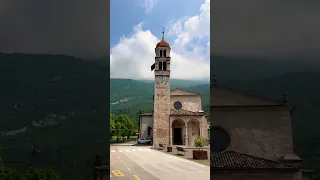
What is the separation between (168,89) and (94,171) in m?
32.7

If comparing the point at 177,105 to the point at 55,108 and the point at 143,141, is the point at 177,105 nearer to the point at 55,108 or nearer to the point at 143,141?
the point at 143,141

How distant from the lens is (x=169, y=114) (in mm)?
39969

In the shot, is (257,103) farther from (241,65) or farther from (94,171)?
(94,171)

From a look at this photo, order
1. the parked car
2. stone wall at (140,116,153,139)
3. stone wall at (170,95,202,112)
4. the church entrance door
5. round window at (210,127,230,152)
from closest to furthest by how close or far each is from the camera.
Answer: round window at (210,127,230,152)
the church entrance door
the parked car
stone wall at (170,95,202,112)
stone wall at (140,116,153,139)

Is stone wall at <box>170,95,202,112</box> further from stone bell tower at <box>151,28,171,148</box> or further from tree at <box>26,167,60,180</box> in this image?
tree at <box>26,167,60,180</box>

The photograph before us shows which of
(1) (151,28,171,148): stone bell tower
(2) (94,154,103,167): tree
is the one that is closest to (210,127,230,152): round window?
(2) (94,154,103,167): tree

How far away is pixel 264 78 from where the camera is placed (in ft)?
31.1

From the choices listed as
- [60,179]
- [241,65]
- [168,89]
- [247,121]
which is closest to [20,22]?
[60,179]

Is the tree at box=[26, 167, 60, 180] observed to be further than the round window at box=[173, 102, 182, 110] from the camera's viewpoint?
No

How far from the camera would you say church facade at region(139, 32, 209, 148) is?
129 ft

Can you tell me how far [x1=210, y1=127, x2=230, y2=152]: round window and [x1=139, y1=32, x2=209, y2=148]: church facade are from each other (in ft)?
94.9

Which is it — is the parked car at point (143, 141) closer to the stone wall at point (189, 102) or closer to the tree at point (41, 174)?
the stone wall at point (189, 102)

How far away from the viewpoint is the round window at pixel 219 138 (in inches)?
372

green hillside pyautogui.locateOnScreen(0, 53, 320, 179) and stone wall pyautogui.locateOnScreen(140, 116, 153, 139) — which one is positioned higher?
green hillside pyautogui.locateOnScreen(0, 53, 320, 179)
